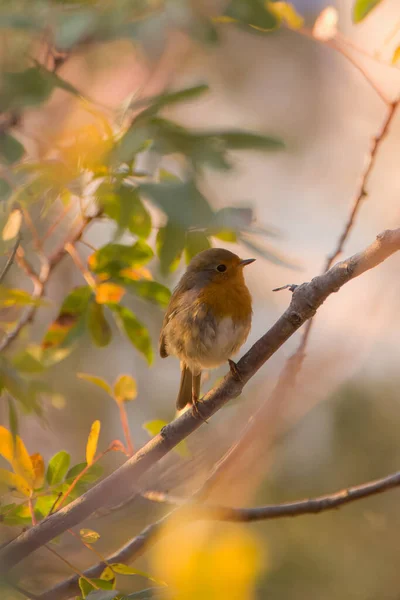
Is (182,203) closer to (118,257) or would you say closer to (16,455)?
(16,455)

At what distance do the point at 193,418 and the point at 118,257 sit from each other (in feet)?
2.14

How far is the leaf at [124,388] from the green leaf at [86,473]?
0.44 meters

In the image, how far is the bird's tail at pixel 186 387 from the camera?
3.12 metres

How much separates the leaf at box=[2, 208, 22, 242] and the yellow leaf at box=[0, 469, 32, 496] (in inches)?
23.0

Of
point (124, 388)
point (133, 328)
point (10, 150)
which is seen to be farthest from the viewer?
point (133, 328)

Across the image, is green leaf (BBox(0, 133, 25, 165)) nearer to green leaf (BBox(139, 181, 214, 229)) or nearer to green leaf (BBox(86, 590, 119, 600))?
green leaf (BBox(139, 181, 214, 229))

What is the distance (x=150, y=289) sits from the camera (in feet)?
7.59

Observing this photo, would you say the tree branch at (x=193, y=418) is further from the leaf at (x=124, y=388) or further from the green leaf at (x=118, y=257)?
the green leaf at (x=118, y=257)

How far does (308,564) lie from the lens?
11.9ft

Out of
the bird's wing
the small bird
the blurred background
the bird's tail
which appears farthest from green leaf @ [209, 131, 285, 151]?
Result: the bird's tail

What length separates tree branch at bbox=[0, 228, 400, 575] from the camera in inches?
62.4

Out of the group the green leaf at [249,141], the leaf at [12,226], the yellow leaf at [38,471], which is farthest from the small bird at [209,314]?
the green leaf at [249,141]

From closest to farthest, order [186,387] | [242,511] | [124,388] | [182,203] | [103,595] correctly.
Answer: [182,203] → [103,595] → [242,511] → [124,388] → [186,387]

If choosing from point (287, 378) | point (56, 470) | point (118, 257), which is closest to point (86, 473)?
point (56, 470)
